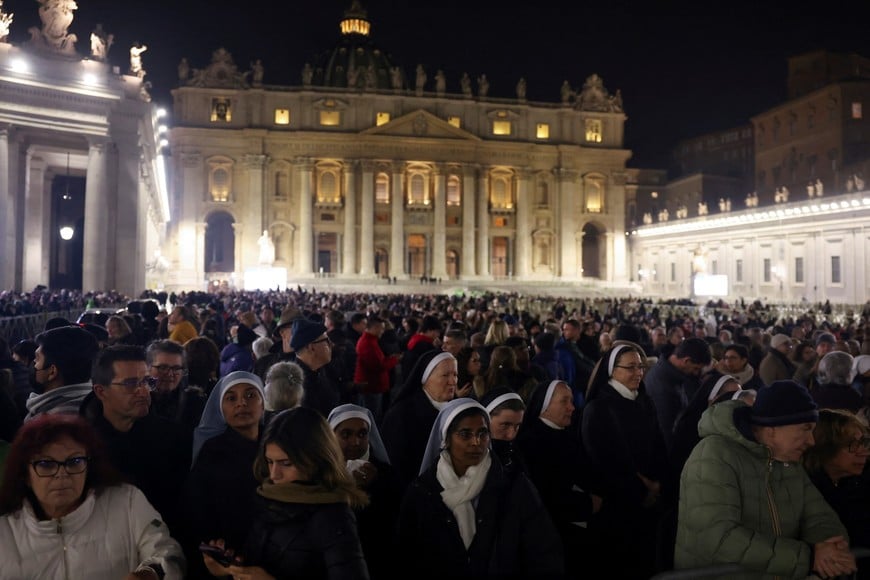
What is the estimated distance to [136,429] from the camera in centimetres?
436

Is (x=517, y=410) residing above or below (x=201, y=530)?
above

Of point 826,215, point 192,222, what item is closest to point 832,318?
point 826,215

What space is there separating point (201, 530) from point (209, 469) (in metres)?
0.29

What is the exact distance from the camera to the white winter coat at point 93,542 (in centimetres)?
296

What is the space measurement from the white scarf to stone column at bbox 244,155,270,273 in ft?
205

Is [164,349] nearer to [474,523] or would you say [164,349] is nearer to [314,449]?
[314,449]

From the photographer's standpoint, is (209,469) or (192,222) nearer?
(209,469)

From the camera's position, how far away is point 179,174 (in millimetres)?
64000

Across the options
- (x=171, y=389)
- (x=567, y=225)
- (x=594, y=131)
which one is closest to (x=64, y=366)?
(x=171, y=389)

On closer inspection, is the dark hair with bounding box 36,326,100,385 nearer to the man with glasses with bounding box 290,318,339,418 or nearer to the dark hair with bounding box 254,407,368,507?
the man with glasses with bounding box 290,318,339,418

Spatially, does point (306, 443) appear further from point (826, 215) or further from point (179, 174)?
point (179, 174)

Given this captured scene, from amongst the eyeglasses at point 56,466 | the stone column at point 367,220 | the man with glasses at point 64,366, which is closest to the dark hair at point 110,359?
the man with glasses at point 64,366

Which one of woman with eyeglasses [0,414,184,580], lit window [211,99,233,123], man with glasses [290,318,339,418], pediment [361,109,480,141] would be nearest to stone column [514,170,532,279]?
pediment [361,109,480,141]

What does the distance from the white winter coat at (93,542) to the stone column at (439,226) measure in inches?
2517
